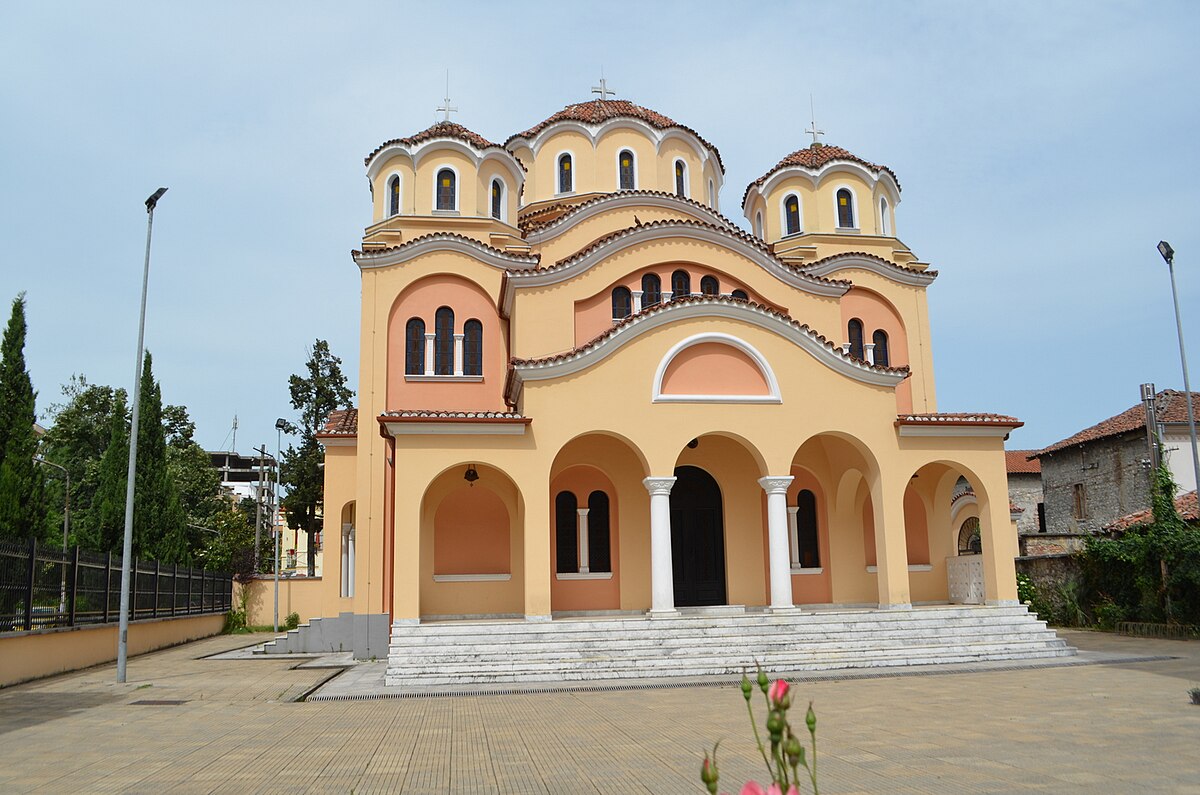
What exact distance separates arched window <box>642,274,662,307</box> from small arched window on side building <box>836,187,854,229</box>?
6.42 m

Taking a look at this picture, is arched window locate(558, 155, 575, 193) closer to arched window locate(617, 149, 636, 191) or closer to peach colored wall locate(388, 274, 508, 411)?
arched window locate(617, 149, 636, 191)

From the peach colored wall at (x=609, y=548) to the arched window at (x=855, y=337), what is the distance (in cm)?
723

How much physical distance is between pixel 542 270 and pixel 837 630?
8915 mm

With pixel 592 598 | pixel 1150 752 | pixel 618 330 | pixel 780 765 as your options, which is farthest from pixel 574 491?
pixel 780 765

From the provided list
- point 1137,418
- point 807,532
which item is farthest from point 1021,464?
point 807,532

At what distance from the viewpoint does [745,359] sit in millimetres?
17891

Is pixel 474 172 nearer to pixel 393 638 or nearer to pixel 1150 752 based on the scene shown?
pixel 393 638

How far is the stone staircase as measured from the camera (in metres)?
14.5

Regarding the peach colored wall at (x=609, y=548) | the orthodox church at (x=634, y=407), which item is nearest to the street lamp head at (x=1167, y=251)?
the orthodox church at (x=634, y=407)

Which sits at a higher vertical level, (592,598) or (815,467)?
(815,467)

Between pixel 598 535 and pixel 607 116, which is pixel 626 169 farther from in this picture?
pixel 598 535

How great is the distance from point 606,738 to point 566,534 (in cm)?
965

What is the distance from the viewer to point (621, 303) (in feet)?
65.6

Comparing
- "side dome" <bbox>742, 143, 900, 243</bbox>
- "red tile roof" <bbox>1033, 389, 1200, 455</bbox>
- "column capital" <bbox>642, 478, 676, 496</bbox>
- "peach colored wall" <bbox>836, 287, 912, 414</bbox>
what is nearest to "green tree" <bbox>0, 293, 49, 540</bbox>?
"column capital" <bbox>642, 478, 676, 496</bbox>
